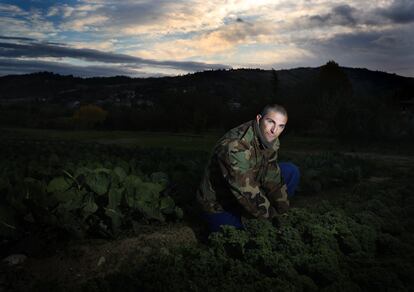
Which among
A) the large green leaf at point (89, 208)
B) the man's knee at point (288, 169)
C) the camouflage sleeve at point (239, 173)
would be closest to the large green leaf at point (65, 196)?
the large green leaf at point (89, 208)

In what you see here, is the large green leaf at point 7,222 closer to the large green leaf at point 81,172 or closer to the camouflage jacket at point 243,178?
the large green leaf at point 81,172

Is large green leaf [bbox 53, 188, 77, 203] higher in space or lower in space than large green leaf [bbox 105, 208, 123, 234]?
higher

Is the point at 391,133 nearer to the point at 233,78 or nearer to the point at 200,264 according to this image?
the point at 200,264

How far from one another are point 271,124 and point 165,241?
159 cm

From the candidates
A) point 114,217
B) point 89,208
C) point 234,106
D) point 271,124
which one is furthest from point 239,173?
point 234,106

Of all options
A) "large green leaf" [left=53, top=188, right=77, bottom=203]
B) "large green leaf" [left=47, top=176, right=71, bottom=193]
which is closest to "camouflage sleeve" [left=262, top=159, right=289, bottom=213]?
"large green leaf" [left=53, top=188, right=77, bottom=203]

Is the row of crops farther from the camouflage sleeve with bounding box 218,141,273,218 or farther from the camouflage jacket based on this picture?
the camouflage sleeve with bounding box 218,141,273,218

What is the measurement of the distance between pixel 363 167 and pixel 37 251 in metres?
6.82

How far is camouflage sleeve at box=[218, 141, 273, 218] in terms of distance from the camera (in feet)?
13.7

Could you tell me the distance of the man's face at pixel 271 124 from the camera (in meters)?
4.35

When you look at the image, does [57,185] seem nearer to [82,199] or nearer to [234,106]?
[82,199]

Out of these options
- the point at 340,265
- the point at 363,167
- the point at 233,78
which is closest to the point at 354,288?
the point at 340,265

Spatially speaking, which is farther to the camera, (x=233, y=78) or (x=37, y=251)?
(x=233, y=78)

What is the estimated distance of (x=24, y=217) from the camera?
4.32 metres
